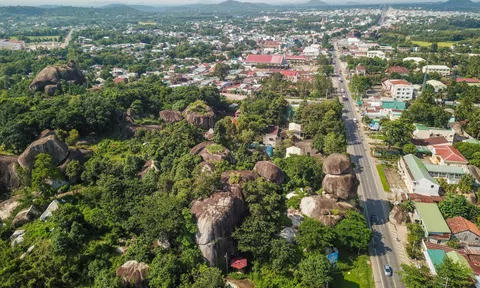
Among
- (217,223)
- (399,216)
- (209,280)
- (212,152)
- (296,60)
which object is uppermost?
(212,152)

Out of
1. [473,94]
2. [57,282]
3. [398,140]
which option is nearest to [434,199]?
[398,140]

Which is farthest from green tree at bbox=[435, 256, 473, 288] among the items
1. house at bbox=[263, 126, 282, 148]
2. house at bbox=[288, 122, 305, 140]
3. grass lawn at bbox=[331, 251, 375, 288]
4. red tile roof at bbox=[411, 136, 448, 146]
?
house at bbox=[288, 122, 305, 140]

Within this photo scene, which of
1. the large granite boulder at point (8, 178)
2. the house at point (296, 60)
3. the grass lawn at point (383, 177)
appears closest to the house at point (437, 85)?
the grass lawn at point (383, 177)

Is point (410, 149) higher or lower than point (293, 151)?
higher

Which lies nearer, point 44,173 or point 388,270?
point 388,270

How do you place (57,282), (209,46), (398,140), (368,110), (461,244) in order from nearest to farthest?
1. (57,282)
2. (461,244)
3. (398,140)
4. (368,110)
5. (209,46)

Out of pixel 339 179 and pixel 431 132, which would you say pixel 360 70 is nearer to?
pixel 431 132

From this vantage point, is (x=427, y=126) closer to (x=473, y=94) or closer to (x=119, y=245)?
(x=473, y=94)

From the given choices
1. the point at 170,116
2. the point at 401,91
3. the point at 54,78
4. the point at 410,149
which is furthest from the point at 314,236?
the point at 401,91
